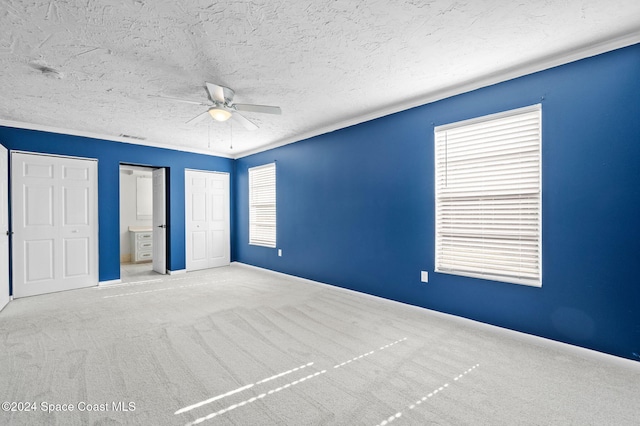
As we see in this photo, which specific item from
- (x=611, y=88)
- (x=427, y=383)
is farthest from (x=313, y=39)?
(x=427, y=383)

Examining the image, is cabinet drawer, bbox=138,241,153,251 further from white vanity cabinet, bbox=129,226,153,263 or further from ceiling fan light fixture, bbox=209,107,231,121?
ceiling fan light fixture, bbox=209,107,231,121

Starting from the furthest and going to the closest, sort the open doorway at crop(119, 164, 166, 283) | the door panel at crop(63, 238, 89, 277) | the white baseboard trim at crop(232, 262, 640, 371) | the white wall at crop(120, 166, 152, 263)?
the white wall at crop(120, 166, 152, 263), the open doorway at crop(119, 164, 166, 283), the door panel at crop(63, 238, 89, 277), the white baseboard trim at crop(232, 262, 640, 371)

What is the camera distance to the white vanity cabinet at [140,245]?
7344 mm

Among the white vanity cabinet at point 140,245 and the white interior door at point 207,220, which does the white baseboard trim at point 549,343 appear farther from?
the white vanity cabinet at point 140,245

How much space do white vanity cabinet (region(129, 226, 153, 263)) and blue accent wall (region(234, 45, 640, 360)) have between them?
517 cm

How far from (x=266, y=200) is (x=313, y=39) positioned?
405 cm

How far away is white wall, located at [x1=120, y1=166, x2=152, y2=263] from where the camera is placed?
24.8 ft

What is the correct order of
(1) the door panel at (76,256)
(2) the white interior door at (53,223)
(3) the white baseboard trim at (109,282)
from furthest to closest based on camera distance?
(3) the white baseboard trim at (109,282), (1) the door panel at (76,256), (2) the white interior door at (53,223)

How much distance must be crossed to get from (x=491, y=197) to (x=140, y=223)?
26.6 ft

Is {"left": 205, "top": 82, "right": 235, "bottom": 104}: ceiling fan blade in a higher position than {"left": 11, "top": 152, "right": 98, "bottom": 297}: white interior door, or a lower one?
higher

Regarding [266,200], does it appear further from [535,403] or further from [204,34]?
[535,403]

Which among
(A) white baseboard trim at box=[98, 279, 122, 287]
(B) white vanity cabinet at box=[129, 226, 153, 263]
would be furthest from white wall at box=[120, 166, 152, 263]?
(A) white baseboard trim at box=[98, 279, 122, 287]

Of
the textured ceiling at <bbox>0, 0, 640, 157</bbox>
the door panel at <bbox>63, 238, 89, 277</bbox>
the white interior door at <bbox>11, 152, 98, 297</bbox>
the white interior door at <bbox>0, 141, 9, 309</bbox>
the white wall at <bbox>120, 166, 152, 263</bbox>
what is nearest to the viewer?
the textured ceiling at <bbox>0, 0, 640, 157</bbox>

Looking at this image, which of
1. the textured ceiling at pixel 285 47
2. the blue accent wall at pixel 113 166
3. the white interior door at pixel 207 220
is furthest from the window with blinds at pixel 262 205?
the textured ceiling at pixel 285 47
